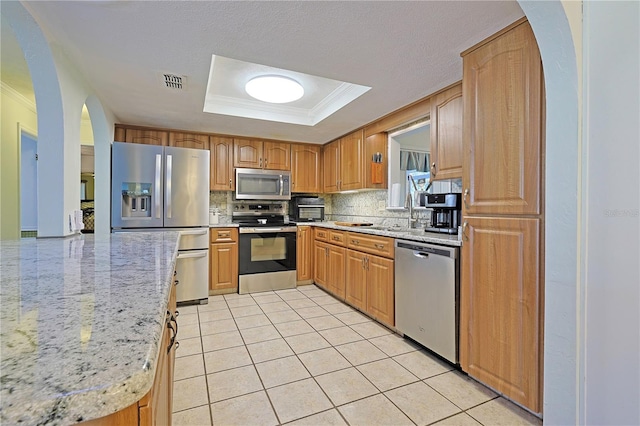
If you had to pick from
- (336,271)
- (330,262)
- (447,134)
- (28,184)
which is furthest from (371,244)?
(28,184)

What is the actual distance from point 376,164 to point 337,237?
97cm

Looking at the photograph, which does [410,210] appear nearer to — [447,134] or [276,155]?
[447,134]

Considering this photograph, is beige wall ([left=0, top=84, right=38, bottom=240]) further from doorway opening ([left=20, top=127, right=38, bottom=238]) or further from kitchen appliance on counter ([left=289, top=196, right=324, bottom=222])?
kitchen appliance on counter ([left=289, top=196, right=324, bottom=222])

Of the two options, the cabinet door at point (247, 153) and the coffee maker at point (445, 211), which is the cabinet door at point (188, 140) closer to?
the cabinet door at point (247, 153)

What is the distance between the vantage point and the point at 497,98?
171cm

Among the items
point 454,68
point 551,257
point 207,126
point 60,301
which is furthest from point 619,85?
point 207,126

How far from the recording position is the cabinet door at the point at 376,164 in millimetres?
3535

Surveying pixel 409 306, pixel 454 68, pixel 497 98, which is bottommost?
pixel 409 306

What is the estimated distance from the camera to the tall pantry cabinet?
5.03ft

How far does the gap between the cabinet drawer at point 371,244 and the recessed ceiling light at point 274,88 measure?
151 centimetres

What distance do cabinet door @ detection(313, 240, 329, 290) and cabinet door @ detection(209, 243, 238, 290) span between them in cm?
106

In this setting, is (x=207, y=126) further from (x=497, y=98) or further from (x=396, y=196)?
(x=497, y=98)

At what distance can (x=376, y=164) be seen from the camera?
3.53 m

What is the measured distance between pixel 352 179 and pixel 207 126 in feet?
6.26
